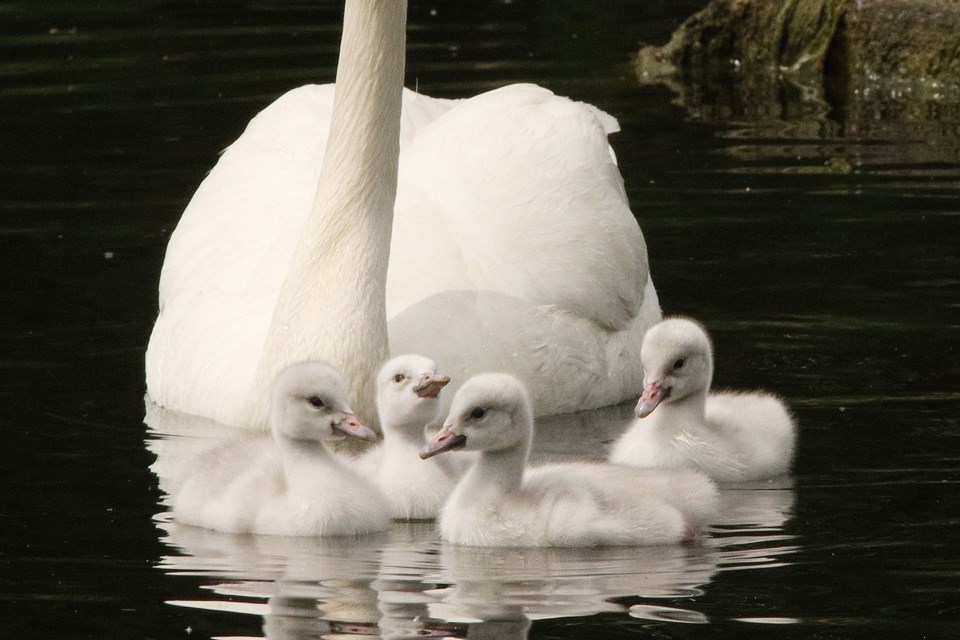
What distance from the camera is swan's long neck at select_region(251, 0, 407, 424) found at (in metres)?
9.73

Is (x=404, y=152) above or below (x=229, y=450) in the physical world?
above

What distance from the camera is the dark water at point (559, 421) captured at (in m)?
7.42

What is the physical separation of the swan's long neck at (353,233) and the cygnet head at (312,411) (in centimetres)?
115

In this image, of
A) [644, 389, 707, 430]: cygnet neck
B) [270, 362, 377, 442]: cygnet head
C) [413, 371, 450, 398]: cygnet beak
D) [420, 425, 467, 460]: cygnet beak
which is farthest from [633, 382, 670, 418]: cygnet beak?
[270, 362, 377, 442]: cygnet head

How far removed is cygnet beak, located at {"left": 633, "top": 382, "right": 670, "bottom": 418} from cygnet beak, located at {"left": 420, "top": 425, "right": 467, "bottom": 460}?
1090 mm

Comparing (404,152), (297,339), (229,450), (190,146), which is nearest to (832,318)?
(404,152)

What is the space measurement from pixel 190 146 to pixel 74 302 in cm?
444

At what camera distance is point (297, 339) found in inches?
383

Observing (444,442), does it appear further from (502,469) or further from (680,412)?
(680,412)

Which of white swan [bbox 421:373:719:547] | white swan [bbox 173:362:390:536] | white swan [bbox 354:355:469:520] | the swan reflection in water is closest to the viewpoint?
the swan reflection in water

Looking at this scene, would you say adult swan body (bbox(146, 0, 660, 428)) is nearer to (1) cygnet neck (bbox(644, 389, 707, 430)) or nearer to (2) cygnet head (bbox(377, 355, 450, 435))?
(2) cygnet head (bbox(377, 355, 450, 435))

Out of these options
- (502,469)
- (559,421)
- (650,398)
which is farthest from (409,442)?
(559,421)

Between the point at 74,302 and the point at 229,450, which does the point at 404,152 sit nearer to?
the point at 74,302

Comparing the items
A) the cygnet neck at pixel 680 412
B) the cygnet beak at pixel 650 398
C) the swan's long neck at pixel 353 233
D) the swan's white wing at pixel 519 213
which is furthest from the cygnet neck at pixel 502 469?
the swan's white wing at pixel 519 213
